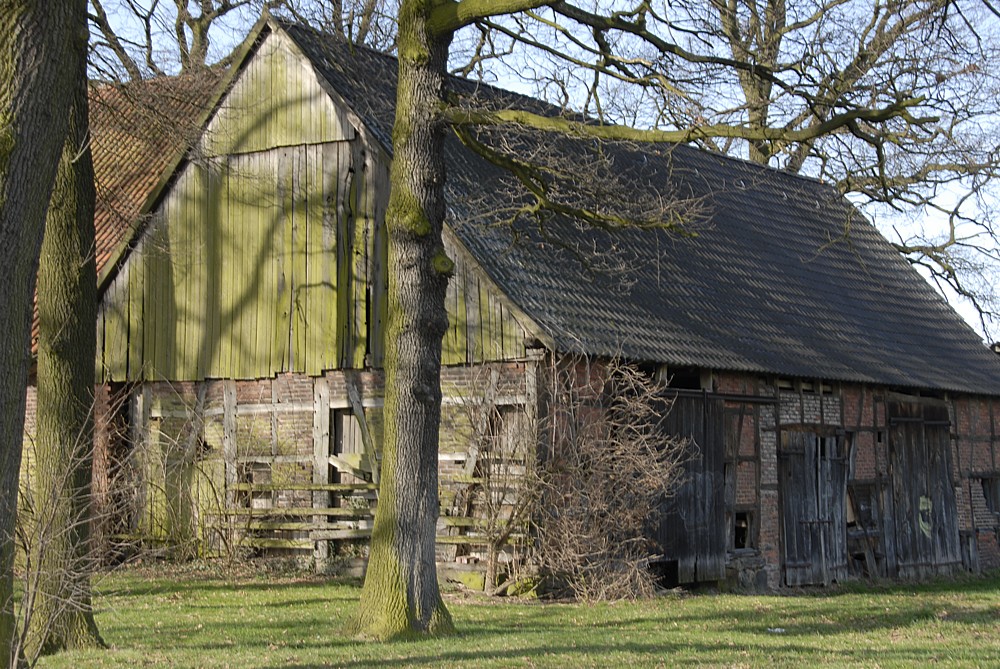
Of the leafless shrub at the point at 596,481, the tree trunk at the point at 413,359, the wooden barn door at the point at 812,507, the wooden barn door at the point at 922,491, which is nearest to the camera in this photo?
the tree trunk at the point at 413,359

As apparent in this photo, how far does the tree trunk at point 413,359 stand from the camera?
431 inches

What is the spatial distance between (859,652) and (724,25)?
6260 mm

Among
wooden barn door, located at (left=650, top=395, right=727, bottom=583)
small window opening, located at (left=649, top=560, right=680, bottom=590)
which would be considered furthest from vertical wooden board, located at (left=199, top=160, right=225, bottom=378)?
small window opening, located at (left=649, top=560, right=680, bottom=590)

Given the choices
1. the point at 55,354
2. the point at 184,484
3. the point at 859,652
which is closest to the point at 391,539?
the point at 55,354

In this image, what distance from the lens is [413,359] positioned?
36.9 feet

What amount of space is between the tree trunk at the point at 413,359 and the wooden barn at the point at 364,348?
4011 millimetres

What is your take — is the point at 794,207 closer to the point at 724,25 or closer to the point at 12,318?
the point at 724,25

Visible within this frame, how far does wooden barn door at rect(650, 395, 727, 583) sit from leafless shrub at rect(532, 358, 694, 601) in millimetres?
1207

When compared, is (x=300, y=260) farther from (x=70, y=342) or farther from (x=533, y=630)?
(x=533, y=630)

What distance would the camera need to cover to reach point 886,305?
80.9 feet

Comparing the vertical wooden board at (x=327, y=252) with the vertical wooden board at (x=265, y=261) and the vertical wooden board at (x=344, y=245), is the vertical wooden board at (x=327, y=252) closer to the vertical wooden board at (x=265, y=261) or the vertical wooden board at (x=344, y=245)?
the vertical wooden board at (x=344, y=245)

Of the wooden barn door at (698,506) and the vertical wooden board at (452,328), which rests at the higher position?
the vertical wooden board at (452,328)

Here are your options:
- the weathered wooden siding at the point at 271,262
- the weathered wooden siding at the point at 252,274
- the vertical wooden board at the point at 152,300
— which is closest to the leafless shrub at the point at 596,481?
the weathered wooden siding at the point at 271,262

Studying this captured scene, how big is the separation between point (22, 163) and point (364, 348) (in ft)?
32.6
